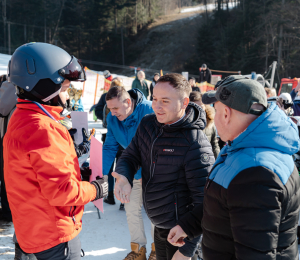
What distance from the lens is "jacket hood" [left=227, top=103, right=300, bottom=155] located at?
115 centimetres

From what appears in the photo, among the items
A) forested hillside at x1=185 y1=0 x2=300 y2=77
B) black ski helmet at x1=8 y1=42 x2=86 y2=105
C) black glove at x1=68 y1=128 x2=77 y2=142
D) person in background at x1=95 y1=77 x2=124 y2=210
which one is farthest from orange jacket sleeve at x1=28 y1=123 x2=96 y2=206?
forested hillside at x1=185 y1=0 x2=300 y2=77

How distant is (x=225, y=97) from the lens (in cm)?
124

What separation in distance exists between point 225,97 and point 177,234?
84 centimetres

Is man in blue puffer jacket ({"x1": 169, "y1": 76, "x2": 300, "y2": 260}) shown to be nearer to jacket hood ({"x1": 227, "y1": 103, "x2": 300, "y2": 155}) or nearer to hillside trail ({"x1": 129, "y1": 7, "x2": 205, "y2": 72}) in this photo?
jacket hood ({"x1": 227, "y1": 103, "x2": 300, "y2": 155})

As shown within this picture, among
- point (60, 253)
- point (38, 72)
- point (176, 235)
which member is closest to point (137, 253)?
point (60, 253)

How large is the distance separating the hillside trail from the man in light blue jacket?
3299cm

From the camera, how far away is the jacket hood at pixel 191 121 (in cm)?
197

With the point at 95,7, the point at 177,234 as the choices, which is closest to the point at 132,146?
the point at 177,234

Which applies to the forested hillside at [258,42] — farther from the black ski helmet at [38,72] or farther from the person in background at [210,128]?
the black ski helmet at [38,72]

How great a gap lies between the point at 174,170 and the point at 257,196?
36.5 inches

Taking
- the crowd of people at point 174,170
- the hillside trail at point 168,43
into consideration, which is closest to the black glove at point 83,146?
the crowd of people at point 174,170

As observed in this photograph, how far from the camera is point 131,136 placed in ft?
10.3

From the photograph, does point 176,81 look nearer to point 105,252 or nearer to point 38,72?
point 38,72

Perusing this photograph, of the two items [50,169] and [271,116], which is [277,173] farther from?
[50,169]
